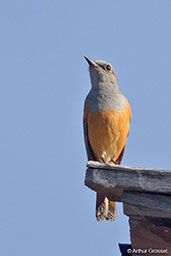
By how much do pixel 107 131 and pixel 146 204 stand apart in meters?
3.67

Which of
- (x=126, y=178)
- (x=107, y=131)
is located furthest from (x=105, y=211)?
(x=126, y=178)

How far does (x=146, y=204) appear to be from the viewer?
17.4 ft

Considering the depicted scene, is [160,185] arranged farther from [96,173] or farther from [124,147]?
[124,147]

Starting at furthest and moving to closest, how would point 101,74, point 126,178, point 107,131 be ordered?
point 101,74, point 107,131, point 126,178

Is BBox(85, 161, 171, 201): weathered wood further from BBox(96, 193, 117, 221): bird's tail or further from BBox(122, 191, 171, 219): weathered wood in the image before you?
BBox(96, 193, 117, 221): bird's tail

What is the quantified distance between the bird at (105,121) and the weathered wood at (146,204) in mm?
2935

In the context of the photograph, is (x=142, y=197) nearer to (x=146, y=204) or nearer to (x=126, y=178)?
(x=146, y=204)

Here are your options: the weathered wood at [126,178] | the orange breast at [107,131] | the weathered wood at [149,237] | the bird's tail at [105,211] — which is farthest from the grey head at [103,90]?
the weathered wood at [126,178]

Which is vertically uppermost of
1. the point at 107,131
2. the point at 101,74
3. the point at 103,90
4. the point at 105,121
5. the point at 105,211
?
the point at 101,74

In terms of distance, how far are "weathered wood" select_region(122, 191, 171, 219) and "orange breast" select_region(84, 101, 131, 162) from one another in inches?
138

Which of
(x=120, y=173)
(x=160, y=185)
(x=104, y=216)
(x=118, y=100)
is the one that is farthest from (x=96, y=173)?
(x=118, y=100)

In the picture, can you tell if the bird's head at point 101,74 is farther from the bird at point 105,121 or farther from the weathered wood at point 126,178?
the weathered wood at point 126,178

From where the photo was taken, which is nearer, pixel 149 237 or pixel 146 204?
pixel 146 204

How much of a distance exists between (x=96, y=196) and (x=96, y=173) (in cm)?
353
